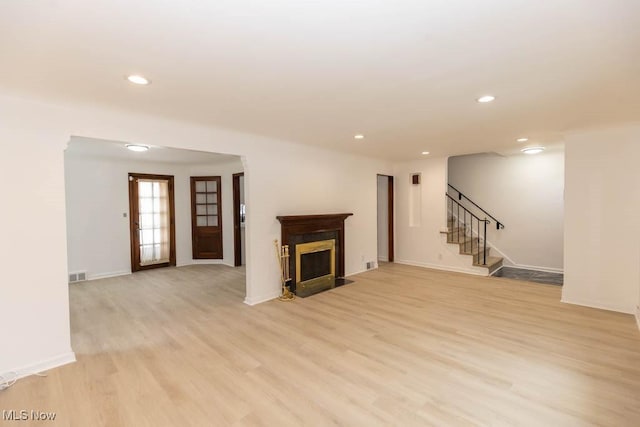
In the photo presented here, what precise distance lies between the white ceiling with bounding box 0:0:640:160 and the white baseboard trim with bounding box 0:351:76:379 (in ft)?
7.64

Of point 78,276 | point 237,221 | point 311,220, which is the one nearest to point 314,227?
point 311,220

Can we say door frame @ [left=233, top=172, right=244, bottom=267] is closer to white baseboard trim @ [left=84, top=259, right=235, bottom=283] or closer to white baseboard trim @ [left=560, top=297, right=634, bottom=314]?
white baseboard trim @ [left=84, top=259, right=235, bottom=283]

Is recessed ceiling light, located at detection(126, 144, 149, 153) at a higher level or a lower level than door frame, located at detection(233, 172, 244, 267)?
higher

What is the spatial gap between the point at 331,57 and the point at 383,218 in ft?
19.1

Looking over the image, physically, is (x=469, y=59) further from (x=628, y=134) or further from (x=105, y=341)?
A: (x=105, y=341)

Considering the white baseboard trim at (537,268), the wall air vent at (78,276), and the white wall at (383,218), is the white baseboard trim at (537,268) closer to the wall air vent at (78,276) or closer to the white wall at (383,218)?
the white wall at (383,218)

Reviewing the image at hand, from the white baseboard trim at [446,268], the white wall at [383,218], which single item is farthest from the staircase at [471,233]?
the white wall at [383,218]

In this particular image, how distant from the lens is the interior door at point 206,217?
23.8 feet

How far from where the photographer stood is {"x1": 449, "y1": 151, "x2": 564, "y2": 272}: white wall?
6211 millimetres

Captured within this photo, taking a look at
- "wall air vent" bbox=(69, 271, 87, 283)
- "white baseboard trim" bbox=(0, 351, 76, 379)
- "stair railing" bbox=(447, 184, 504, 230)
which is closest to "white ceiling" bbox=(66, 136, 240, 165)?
"wall air vent" bbox=(69, 271, 87, 283)

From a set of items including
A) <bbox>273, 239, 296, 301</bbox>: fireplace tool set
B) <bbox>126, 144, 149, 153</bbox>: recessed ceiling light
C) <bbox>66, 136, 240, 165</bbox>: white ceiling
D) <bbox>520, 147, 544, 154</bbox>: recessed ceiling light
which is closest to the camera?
<bbox>273, 239, 296, 301</bbox>: fireplace tool set

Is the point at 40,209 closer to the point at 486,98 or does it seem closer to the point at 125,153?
the point at 125,153

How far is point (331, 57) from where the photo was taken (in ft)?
6.37

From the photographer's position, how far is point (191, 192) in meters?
7.26
